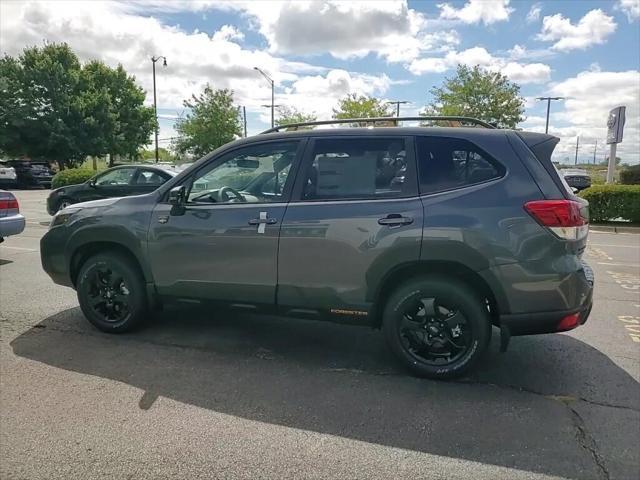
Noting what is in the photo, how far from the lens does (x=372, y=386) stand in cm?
347

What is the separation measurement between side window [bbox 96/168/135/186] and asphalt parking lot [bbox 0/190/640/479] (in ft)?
25.0

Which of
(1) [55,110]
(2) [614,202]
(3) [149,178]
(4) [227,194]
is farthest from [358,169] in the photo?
(1) [55,110]

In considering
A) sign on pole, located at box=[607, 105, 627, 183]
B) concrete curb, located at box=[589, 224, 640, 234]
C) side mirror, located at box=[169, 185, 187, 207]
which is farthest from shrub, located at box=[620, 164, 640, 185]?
side mirror, located at box=[169, 185, 187, 207]

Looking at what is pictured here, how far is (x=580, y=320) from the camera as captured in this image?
11.1 ft

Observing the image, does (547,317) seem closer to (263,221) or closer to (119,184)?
(263,221)

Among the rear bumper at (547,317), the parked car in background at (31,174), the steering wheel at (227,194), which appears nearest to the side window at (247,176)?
the steering wheel at (227,194)

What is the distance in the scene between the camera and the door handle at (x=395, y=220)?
343cm

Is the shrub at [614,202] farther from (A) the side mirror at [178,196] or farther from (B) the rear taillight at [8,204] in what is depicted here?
(B) the rear taillight at [8,204]

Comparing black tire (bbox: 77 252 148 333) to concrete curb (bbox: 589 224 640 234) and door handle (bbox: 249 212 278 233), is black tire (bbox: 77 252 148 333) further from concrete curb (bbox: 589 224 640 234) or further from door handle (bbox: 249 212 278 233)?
concrete curb (bbox: 589 224 640 234)

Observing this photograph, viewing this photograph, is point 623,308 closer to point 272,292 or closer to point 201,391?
point 272,292

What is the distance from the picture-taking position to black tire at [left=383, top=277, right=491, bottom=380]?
3416 millimetres

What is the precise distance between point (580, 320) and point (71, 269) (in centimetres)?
438

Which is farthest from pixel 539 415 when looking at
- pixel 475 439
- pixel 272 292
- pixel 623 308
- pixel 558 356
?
pixel 623 308

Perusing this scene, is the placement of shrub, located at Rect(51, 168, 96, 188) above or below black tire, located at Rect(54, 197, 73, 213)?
above
